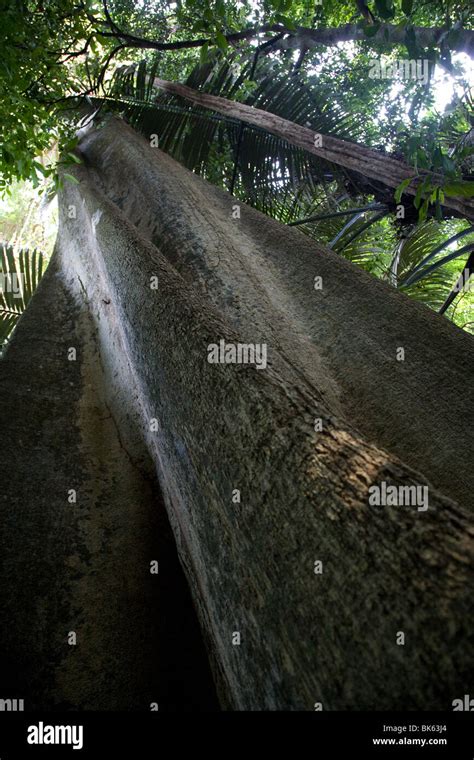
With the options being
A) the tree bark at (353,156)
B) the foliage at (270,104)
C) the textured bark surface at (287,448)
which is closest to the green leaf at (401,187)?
the tree bark at (353,156)

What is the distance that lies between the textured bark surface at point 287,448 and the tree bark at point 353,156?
481 mm

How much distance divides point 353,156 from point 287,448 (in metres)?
2.24

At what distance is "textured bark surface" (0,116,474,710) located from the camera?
920 millimetres

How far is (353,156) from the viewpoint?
2.87 m

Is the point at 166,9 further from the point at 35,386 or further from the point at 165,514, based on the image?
the point at 165,514

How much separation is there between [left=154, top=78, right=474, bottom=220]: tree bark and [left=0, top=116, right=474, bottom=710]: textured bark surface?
1.58ft

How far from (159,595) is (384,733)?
48.3 inches

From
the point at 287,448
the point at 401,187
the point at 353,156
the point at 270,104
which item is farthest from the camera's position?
the point at 270,104

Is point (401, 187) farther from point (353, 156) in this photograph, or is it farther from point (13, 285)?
point (13, 285)

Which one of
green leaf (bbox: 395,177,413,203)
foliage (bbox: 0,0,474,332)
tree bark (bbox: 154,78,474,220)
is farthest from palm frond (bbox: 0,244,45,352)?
green leaf (bbox: 395,177,413,203)

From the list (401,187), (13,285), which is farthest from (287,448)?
(13,285)

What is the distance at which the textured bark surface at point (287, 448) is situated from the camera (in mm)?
920

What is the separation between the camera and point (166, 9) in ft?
19.0

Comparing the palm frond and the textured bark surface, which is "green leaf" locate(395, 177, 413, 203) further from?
the palm frond
